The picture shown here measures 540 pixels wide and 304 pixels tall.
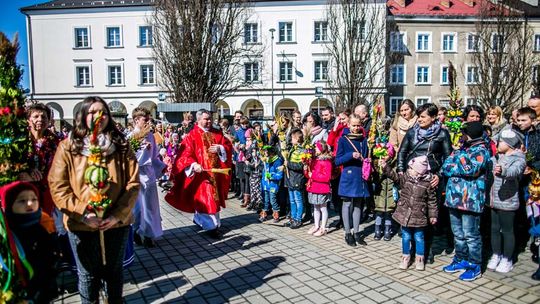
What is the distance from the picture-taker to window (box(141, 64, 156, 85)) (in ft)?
129

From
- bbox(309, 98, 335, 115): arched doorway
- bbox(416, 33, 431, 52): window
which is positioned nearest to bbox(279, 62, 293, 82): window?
bbox(309, 98, 335, 115): arched doorway

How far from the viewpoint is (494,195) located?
17.1ft

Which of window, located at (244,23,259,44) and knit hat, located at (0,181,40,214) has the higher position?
window, located at (244,23,259,44)

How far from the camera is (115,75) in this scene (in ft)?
130

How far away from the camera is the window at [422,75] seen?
4025 centimetres

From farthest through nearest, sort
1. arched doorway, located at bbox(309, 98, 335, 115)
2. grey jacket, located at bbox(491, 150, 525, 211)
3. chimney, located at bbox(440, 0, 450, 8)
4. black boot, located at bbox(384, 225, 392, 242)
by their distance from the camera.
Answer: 1. chimney, located at bbox(440, 0, 450, 8)
2. arched doorway, located at bbox(309, 98, 335, 115)
3. black boot, located at bbox(384, 225, 392, 242)
4. grey jacket, located at bbox(491, 150, 525, 211)

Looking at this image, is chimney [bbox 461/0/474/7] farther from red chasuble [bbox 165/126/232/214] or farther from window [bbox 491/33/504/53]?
red chasuble [bbox 165/126/232/214]

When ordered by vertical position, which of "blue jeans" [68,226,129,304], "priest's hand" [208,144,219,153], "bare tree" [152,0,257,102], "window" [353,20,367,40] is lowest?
"blue jeans" [68,226,129,304]

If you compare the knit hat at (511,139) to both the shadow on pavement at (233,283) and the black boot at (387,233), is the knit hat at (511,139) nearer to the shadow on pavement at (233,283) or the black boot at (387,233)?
the black boot at (387,233)

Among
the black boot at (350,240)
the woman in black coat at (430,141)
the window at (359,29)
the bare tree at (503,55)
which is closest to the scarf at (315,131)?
the black boot at (350,240)

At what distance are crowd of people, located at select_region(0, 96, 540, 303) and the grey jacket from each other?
Answer: 13 millimetres

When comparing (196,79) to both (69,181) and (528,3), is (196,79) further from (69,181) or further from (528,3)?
(528,3)

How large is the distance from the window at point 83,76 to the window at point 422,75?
3390 cm

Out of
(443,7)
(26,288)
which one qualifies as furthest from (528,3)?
(26,288)
